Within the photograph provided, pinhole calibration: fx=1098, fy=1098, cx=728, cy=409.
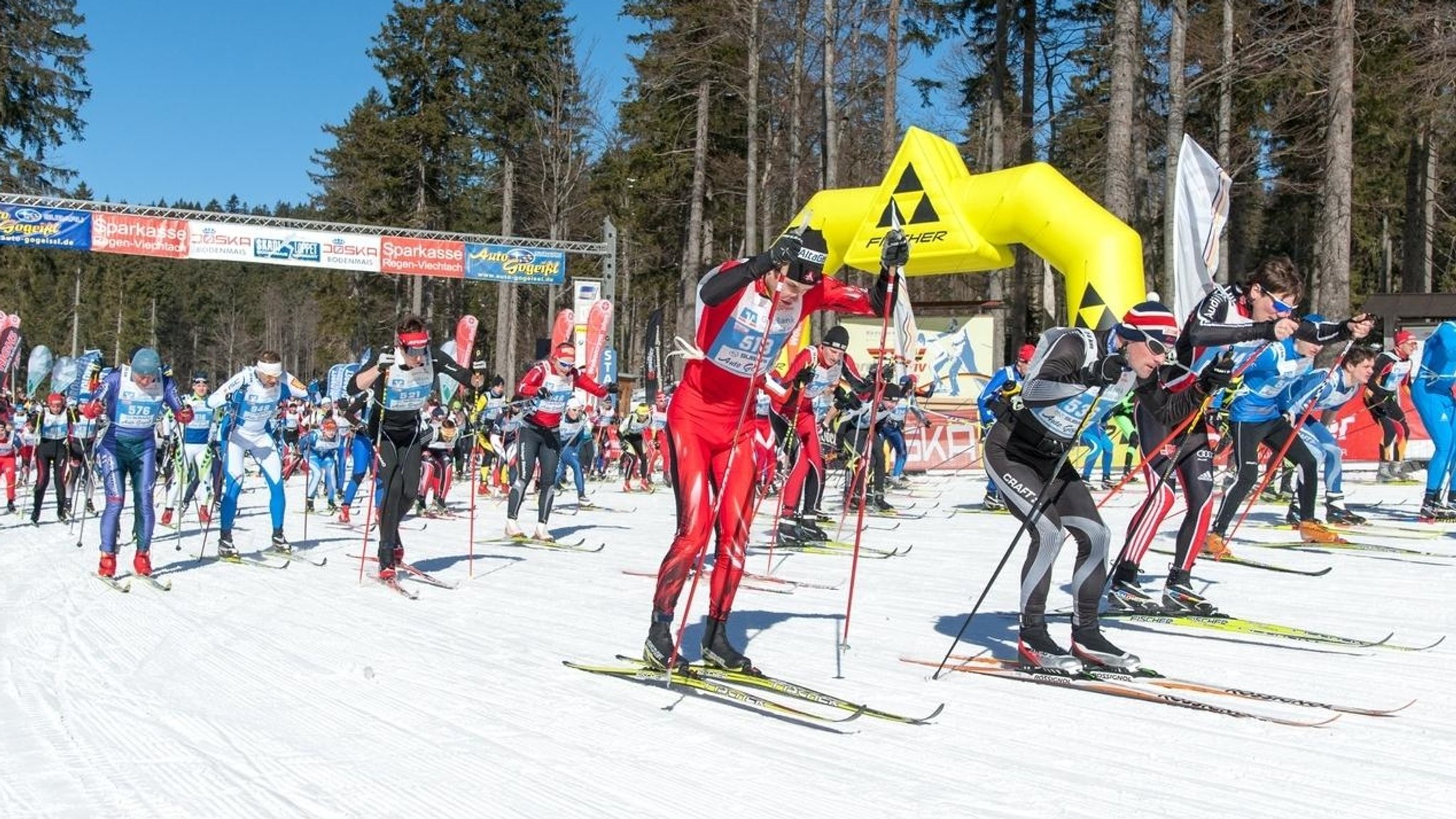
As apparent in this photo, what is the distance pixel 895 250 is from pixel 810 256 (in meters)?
0.50

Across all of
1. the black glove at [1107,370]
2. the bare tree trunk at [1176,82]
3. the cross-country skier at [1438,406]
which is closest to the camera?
the black glove at [1107,370]

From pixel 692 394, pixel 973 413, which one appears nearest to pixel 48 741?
pixel 692 394

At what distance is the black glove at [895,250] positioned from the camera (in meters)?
5.55

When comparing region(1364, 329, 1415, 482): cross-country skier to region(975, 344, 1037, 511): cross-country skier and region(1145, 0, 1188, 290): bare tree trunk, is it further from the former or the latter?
region(1145, 0, 1188, 290): bare tree trunk

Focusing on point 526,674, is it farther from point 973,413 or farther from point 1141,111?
point 1141,111

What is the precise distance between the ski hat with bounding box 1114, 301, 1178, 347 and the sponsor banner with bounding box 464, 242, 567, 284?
27922mm

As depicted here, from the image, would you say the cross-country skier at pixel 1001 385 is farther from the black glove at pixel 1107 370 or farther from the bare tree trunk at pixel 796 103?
the bare tree trunk at pixel 796 103

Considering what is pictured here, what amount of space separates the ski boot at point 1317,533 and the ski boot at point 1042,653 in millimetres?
5922

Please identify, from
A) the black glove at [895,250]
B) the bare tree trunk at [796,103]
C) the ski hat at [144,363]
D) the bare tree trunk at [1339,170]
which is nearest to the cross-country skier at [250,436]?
the ski hat at [144,363]

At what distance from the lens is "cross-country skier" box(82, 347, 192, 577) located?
9.30 metres

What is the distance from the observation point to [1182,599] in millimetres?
7156

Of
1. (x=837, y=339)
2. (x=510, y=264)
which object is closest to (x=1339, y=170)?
(x=837, y=339)

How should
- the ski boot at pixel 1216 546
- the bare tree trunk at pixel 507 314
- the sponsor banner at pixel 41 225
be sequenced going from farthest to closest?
the bare tree trunk at pixel 507 314 < the sponsor banner at pixel 41 225 < the ski boot at pixel 1216 546

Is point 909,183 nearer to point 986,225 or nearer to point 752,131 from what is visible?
point 986,225
